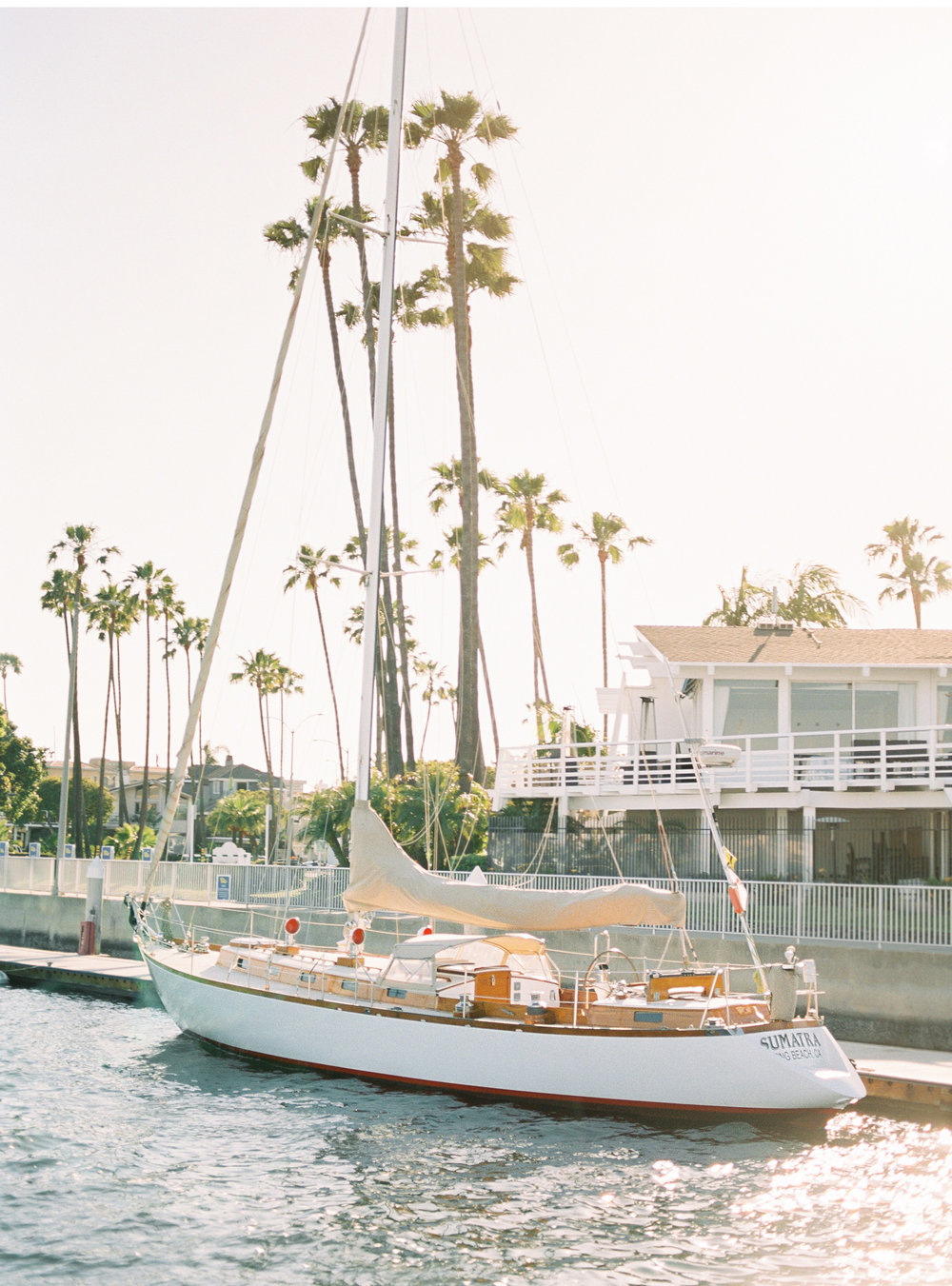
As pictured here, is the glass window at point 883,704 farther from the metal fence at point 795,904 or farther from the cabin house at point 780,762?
the metal fence at point 795,904

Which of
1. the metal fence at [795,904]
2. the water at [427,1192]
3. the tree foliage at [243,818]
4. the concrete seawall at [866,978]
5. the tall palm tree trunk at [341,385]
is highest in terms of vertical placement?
the tall palm tree trunk at [341,385]

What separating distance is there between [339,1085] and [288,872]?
11317mm

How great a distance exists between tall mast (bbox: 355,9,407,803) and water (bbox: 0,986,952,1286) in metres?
5.44

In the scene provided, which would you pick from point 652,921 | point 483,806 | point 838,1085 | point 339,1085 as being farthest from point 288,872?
point 838,1085

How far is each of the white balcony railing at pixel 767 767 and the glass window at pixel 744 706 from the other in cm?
46

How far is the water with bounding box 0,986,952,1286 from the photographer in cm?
1141

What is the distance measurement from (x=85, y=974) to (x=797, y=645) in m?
20.7

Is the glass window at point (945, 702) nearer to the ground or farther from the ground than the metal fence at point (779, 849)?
farther from the ground

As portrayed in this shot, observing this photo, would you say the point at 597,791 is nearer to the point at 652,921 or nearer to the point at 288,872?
the point at 288,872

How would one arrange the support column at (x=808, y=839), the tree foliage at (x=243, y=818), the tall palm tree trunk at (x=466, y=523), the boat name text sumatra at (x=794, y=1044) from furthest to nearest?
the tree foliage at (x=243, y=818)
the tall palm tree trunk at (x=466, y=523)
the support column at (x=808, y=839)
the boat name text sumatra at (x=794, y=1044)

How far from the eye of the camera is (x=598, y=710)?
38688 millimetres

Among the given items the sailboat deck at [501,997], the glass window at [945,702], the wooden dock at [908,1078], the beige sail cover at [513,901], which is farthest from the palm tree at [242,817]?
the wooden dock at [908,1078]

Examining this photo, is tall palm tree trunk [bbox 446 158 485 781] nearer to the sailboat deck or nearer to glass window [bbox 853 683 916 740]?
glass window [bbox 853 683 916 740]

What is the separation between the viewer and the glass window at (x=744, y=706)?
32.0 m
